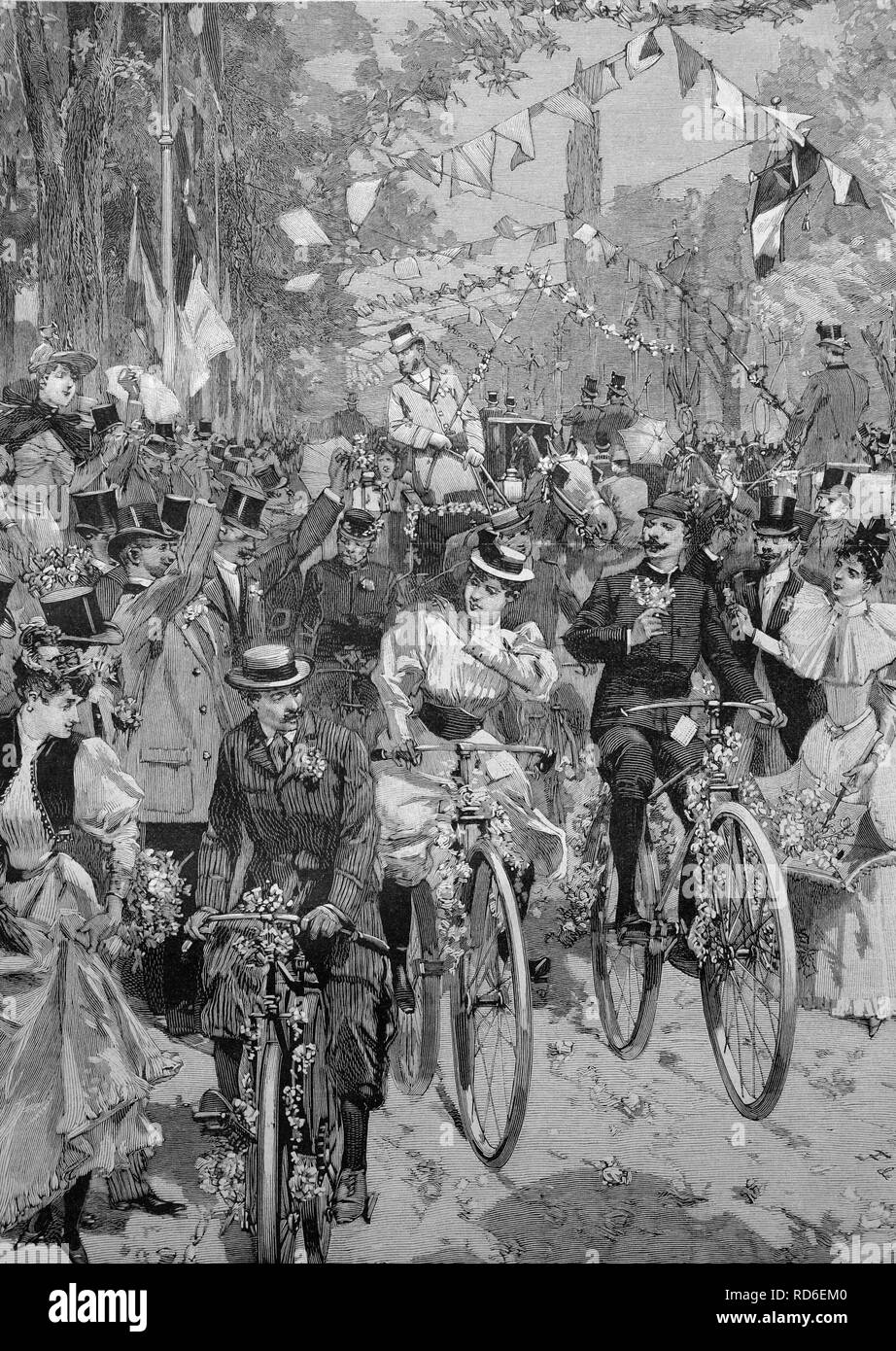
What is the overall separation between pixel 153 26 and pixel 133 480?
130 centimetres

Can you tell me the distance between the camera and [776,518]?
2.44m

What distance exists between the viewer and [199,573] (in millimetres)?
2447

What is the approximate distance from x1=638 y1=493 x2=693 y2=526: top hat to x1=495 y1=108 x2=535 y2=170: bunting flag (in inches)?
41.1

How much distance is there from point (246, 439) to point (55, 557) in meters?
0.65

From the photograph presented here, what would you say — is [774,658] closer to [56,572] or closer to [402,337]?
[402,337]

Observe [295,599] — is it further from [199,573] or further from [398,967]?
[398,967]

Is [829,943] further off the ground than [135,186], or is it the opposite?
[135,186]

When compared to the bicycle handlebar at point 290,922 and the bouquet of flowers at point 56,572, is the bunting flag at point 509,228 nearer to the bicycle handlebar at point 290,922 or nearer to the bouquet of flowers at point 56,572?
the bouquet of flowers at point 56,572

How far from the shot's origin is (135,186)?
245cm

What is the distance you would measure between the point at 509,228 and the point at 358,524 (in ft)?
3.14

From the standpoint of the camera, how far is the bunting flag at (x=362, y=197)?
244 cm
